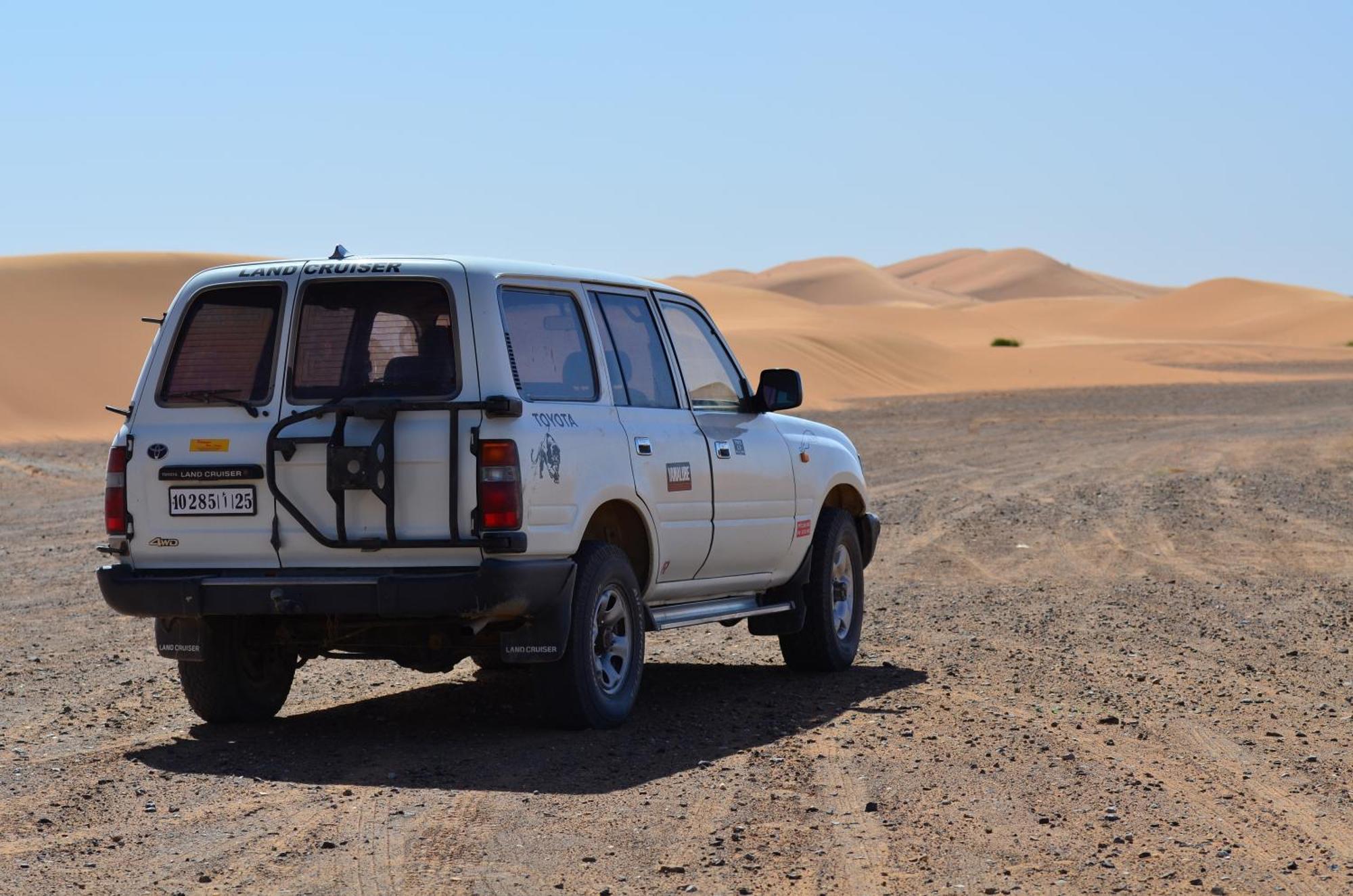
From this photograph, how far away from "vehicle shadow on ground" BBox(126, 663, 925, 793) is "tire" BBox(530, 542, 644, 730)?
0.40 ft

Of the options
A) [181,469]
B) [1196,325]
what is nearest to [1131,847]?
[181,469]

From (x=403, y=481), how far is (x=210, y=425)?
953 mm

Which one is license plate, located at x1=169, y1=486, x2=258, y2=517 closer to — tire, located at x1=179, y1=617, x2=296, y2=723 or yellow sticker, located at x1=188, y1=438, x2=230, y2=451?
yellow sticker, located at x1=188, y1=438, x2=230, y2=451

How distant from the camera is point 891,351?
240 ft

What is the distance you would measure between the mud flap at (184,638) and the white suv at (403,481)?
0.01 m

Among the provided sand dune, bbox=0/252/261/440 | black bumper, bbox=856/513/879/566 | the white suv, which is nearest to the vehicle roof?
the white suv

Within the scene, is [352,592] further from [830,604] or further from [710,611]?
[830,604]

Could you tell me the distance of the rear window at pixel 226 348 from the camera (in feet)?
26.8

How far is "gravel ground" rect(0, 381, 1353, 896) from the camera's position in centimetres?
596

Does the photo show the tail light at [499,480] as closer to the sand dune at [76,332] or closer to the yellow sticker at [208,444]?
the yellow sticker at [208,444]

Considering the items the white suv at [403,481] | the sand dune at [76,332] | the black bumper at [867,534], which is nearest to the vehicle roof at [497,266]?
the white suv at [403,481]

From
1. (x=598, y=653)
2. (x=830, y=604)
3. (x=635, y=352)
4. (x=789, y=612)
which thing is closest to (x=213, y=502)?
(x=598, y=653)

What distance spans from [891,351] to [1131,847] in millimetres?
67410

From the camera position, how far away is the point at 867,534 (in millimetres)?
11031
